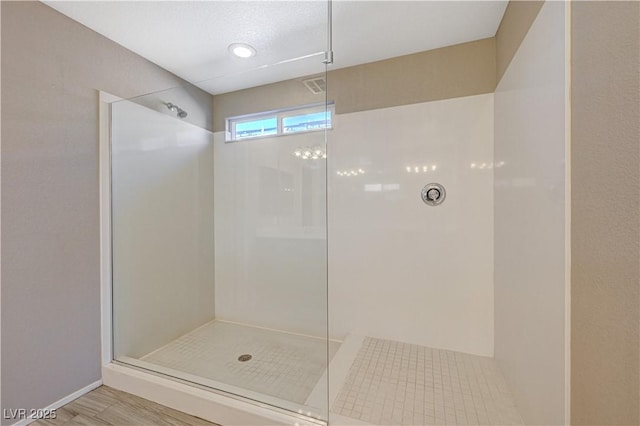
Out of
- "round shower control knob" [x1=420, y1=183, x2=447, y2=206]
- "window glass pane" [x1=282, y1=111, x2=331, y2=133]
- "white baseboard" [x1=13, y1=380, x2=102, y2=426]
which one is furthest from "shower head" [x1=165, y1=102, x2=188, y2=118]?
"round shower control knob" [x1=420, y1=183, x2=447, y2=206]

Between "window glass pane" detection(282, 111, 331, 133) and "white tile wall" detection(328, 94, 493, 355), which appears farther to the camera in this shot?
"window glass pane" detection(282, 111, 331, 133)

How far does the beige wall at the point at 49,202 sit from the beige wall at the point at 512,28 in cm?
255

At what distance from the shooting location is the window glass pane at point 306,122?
2145 mm

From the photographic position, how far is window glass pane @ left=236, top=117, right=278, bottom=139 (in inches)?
94.1

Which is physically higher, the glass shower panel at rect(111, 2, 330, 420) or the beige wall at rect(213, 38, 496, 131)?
the beige wall at rect(213, 38, 496, 131)

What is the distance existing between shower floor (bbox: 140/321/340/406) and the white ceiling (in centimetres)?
225

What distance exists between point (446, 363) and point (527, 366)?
2.12 ft

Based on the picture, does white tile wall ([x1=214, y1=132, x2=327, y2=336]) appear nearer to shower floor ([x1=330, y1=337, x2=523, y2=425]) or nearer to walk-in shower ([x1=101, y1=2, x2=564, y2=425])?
walk-in shower ([x1=101, y1=2, x2=564, y2=425])

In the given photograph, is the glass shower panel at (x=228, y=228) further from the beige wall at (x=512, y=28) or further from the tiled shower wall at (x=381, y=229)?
the beige wall at (x=512, y=28)

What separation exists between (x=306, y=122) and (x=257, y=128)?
1.83ft

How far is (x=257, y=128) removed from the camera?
2479mm
